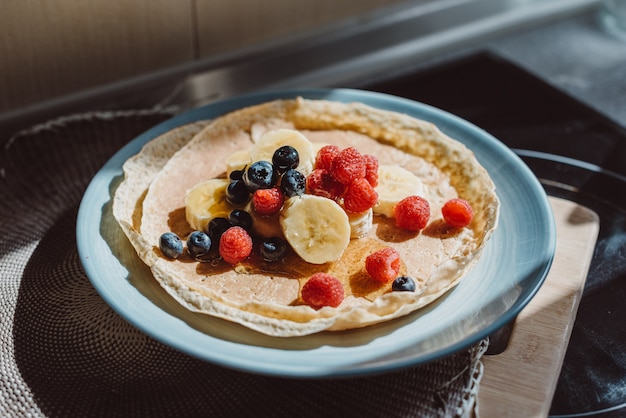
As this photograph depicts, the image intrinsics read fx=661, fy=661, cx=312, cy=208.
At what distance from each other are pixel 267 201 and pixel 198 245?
0.21 m

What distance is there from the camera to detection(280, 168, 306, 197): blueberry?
1744 millimetres

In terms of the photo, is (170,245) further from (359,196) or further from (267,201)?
(359,196)

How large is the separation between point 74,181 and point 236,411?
1102 mm

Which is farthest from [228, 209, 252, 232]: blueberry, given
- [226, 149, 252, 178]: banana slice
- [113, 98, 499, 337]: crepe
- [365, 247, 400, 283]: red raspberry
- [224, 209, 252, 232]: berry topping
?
[365, 247, 400, 283]: red raspberry

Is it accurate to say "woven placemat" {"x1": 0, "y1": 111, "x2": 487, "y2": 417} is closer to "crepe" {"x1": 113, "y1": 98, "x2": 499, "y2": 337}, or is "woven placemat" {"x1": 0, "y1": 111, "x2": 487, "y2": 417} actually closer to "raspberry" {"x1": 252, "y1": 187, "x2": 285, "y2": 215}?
"crepe" {"x1": 113, "y1": 98, "x2": 499, "y2": 337}

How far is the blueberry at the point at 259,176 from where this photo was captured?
5.78ft

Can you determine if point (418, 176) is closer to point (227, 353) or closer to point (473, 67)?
point (227, 353)

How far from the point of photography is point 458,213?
1.85m

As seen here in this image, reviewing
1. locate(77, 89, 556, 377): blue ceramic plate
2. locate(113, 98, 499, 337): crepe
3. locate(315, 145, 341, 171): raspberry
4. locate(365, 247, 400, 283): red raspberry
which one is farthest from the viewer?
locate(315, 145, 341, 171): raspberry

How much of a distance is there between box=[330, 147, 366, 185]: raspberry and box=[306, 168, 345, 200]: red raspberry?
28mm

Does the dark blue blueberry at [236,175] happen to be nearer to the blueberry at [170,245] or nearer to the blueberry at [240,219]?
the blueberry at [240,219]

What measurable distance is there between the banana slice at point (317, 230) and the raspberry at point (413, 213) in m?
0.19

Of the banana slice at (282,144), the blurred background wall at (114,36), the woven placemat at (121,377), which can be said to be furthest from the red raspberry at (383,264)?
the blurred background wall at (114,36)

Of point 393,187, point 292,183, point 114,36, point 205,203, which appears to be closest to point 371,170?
point 393,187
